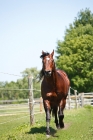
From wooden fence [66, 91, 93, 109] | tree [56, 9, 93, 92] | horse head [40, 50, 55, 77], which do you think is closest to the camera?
horse head [40, 50, 55, 77]

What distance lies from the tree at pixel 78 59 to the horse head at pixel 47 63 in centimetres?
3645

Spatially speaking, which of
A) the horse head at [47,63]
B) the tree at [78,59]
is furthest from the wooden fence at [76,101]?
the horse head at [47,63]

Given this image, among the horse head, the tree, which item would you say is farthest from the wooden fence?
the horse head

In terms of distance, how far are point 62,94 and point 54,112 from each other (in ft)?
3.43

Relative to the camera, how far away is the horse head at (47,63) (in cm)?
788

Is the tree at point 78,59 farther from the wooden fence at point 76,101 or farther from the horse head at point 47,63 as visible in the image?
the horse head at point 47,63

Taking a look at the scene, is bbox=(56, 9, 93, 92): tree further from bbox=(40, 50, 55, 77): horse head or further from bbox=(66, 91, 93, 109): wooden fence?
bbox=(40, 50, 55, 77): horse head

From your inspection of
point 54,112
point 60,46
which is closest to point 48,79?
point 54,112

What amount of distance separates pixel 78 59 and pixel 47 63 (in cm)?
3864

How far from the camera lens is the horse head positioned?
7875mm

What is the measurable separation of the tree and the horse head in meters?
36.4

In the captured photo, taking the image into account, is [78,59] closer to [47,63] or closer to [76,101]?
[76,101]

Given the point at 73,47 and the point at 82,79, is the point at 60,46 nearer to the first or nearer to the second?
the point at 73,47

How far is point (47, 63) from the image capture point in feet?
26.4
